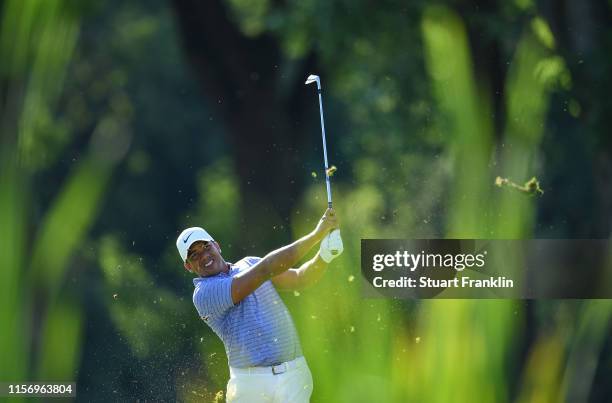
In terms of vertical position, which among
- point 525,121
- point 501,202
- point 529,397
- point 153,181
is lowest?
point 529,397

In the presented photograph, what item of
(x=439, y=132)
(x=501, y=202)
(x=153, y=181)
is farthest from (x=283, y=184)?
(x=153, y=181)

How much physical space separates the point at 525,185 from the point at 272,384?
137 cm

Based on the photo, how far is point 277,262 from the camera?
4.03 meters

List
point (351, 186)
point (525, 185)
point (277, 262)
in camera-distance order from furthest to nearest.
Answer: point (351, 186) → point (525, 185) → point (277, 262)

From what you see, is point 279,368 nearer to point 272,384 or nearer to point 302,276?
point 272,384

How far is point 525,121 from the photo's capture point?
508 centimetres

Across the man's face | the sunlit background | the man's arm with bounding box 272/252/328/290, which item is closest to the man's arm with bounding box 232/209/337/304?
the man's face

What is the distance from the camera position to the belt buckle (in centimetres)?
412

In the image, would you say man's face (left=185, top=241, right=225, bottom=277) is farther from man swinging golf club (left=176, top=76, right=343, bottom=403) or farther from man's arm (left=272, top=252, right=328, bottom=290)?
man's arm (left=272, top=252, right=328, bottom=290)

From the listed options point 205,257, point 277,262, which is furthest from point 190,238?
point 277,262

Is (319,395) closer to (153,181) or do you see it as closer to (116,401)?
(116,401)

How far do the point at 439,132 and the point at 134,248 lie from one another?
2036mm

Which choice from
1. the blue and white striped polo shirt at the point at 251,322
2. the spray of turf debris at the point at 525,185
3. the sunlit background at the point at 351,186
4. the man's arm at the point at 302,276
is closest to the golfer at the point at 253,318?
the blue and white striped polo shirt at the point at 251,322

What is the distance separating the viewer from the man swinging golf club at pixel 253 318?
407cm
